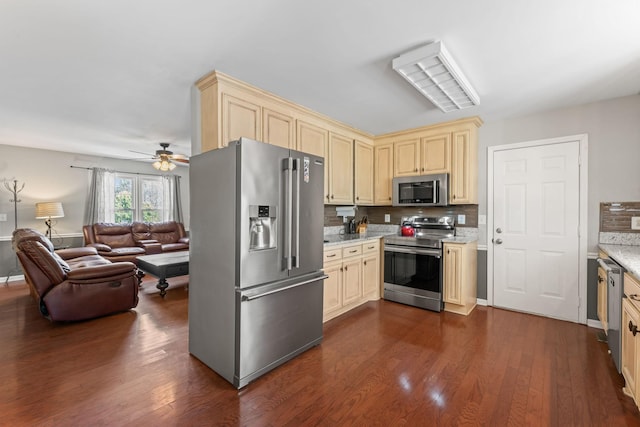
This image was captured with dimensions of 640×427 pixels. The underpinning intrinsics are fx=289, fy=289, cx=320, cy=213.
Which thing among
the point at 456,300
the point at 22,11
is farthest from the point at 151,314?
the point at 456,300

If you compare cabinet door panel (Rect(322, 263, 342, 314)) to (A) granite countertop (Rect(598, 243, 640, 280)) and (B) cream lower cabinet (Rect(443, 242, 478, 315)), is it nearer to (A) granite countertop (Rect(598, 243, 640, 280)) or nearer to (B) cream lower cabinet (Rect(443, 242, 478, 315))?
(B) cream lower cabinet (Rect(443, 242, 478, 315))

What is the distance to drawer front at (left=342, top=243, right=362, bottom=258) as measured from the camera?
131 inches

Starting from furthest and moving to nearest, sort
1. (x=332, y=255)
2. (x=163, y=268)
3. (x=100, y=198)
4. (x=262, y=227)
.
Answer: (x=100, y=198) → (x=163, y=268) → (x=332, y=255) → (x=262, y=227)

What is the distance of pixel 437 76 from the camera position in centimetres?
237

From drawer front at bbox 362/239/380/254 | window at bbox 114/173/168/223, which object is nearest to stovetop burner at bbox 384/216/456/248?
drawer front at bbox 362/239/380/254

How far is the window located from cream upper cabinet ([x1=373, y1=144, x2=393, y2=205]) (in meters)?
5.37

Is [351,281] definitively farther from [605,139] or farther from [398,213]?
[605,139]

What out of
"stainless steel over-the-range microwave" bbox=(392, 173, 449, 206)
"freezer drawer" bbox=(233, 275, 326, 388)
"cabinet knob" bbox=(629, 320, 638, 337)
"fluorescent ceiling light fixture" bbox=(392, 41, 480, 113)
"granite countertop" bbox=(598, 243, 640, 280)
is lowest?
"freezer drawer" bbox=(233, 275, 326, 388)

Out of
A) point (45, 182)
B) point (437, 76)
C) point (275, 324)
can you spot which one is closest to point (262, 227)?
point (275, 324)

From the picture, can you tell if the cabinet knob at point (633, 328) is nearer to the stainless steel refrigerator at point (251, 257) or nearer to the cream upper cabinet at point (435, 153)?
the stainless steel refrigerator at point (251, 257)

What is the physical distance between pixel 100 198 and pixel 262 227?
575cm

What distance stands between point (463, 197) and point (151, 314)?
13.5ft

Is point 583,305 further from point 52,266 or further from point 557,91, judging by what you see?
point 52,266

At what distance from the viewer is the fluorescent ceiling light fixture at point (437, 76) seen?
206 cm
